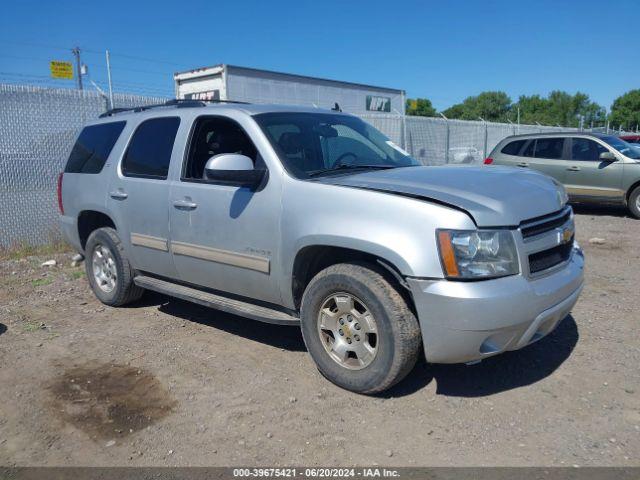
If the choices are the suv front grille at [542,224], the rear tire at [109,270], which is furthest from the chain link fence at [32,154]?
the suv front grille at [542,224]

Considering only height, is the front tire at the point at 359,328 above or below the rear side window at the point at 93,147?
below

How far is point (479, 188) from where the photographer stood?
11.4ft

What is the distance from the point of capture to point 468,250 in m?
3.12

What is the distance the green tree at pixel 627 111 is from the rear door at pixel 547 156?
222 feet

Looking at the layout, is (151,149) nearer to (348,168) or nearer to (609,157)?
(348,168)

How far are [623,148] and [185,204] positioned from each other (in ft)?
32.8

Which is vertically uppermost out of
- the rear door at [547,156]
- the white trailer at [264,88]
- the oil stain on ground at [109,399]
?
the white trailer at [264,88]

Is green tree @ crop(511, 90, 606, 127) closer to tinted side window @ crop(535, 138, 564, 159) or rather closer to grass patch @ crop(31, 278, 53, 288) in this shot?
tinted side window @ crop(535, 138, 564, 159)

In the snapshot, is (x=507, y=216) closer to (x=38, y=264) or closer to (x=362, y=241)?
(x=362, y=241)

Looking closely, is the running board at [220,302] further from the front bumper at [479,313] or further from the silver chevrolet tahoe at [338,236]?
the front bumper at [479,313]

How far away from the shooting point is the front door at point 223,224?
3.97 meters

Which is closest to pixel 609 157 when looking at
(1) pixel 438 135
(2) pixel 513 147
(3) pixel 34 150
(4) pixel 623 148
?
(4) pixel 623 148

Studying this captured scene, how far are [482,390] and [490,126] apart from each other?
58.9ft

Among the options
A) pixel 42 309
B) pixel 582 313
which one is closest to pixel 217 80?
pixel 42 309
